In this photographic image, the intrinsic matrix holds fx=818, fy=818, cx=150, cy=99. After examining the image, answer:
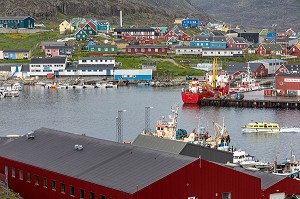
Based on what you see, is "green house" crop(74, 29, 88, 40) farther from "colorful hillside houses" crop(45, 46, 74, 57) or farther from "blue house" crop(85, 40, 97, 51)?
"colorful hillside houses" crop(45, 46, 74, 57)

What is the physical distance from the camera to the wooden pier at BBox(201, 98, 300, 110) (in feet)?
194

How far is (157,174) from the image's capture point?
22.4 meters

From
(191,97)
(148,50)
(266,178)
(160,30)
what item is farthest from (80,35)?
(266,178)

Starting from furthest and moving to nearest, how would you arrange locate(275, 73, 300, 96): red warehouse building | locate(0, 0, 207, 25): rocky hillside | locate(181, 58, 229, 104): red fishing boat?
locate(0, 0, 207, 25): rocky hillside
locate(275, 73, 300, 96): red warehouse building
locate(181, 58, 229, 104): red fishing boat

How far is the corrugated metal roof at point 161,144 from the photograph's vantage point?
2779 cm

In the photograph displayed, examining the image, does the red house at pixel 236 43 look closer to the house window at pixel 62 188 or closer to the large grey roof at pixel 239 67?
the large grey roof at pixel 239 67

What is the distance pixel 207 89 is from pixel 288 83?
6517 millimetres

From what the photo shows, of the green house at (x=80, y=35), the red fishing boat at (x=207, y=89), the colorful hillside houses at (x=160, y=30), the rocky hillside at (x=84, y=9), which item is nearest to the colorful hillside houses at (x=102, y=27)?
the colorful hillside houses at (x=160, y=30)

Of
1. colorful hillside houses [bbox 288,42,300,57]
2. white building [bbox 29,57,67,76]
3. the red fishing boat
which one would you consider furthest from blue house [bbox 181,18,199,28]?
the red fishing boat

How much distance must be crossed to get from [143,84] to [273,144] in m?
36.4

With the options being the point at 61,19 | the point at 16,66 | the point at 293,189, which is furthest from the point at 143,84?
the point at 293,189

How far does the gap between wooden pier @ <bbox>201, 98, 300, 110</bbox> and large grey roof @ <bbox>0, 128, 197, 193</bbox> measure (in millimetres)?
32636

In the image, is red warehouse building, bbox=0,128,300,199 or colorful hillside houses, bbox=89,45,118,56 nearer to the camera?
red warehouse building, bbox=0,128,300,199

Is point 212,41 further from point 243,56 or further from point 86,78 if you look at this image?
point 86,78
